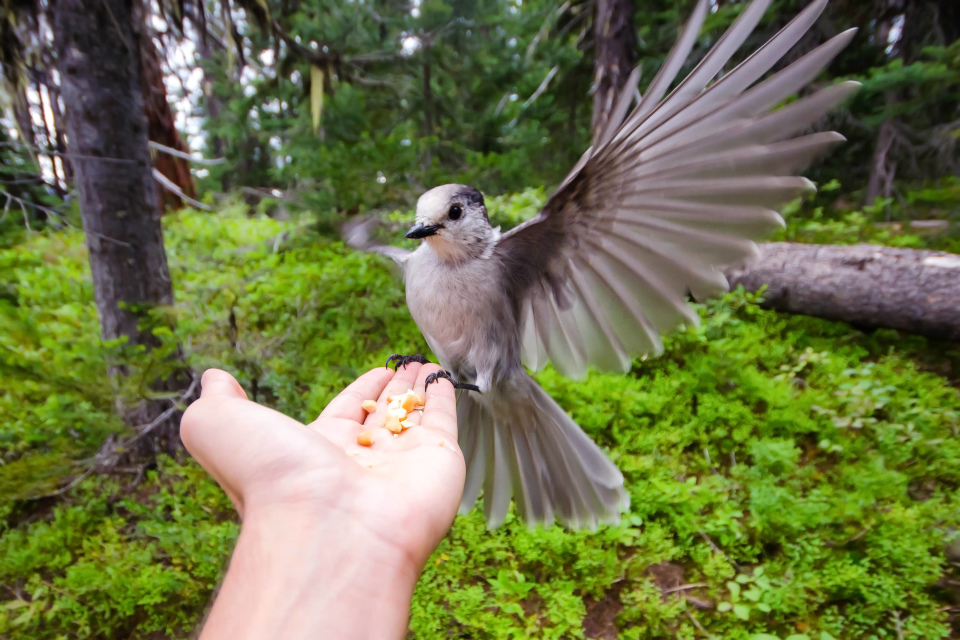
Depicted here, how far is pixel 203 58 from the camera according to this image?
7598 mm

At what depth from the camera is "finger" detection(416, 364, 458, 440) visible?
155cm

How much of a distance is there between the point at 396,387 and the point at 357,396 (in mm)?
166

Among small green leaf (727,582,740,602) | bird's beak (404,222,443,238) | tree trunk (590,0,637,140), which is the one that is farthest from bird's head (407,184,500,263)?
tree trunk (590,0,637,140)

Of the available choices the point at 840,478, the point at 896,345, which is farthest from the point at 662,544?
the point at 896,345

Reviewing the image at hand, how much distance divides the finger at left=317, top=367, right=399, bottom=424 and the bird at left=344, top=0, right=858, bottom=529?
0.14 m

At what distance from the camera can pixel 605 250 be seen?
1489 mm

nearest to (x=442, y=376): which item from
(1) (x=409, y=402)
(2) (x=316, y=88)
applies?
(1) (x=409, y=402)

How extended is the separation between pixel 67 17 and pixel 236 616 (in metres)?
2.66

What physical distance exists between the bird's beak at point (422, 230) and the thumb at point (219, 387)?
0.69m

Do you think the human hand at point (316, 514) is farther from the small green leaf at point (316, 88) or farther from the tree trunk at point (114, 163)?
the small green leaf at point (316, 88)

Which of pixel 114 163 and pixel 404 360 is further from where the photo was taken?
pixel 114 163

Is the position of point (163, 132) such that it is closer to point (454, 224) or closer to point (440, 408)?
point (454, 224)

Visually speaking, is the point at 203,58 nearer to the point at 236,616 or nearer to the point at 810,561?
the point at 236,616

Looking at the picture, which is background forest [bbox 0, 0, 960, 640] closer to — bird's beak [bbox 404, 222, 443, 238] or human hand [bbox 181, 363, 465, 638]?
bird's beak [bbox 404, 222, 443, 238]
